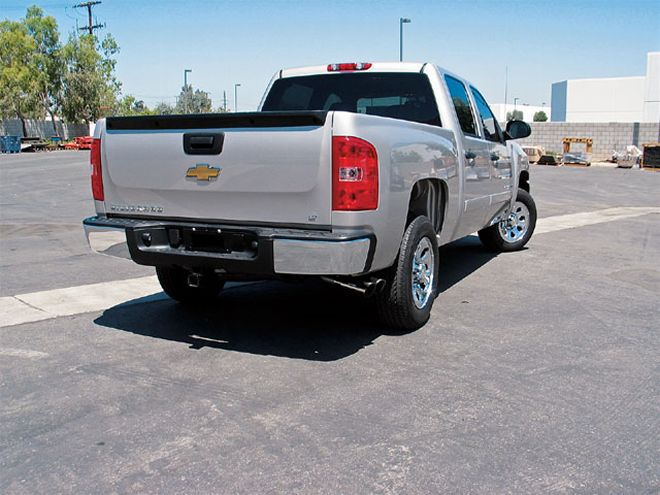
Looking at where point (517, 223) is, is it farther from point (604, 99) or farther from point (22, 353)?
point (604, 99)

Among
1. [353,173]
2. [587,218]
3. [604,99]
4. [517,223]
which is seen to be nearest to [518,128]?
[517,223]

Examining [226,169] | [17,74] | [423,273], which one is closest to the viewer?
[226,169]

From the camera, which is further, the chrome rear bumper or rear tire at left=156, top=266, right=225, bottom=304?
rear tire at left=156, top=266, right=225, bottom=304

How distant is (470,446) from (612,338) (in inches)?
90.9

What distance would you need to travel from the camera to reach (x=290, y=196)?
14.2ft

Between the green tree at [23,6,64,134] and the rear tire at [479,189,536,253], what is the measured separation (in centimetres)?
6592

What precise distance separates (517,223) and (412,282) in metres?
4.31

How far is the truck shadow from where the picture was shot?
4941mm

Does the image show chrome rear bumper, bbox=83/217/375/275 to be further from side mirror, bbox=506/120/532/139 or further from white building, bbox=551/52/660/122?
white building, bbox=551/52/660/122

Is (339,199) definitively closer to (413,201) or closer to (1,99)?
(413,201)

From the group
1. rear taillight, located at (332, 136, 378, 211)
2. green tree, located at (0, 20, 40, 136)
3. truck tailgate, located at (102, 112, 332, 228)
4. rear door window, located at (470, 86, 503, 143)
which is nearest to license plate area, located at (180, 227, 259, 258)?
truck tailgate, located at (102, 112, 332, 228)

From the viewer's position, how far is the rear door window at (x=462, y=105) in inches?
251

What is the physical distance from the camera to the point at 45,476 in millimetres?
3074

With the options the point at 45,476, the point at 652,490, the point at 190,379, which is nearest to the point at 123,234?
the point at 190,379
